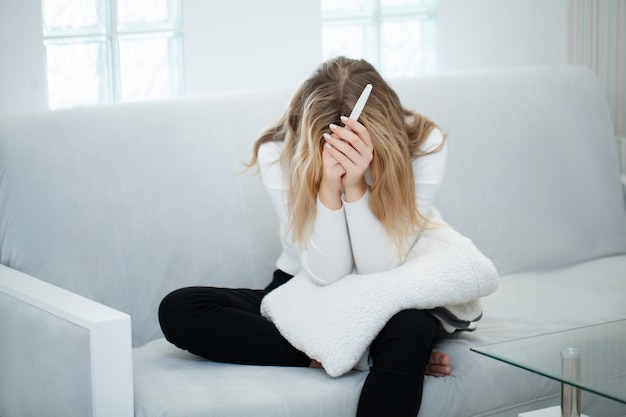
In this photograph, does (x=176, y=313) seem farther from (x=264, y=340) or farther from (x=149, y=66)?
(x=149, y=66)

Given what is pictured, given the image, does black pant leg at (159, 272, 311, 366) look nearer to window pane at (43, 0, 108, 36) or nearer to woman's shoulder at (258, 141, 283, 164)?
woman's shoulder at (258, 141, 283, 164)

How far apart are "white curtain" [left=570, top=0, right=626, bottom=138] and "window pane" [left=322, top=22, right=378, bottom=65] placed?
679 millimetres

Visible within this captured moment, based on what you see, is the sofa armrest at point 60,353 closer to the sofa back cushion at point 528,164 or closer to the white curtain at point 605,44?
the sofa back cushion at point 528,164

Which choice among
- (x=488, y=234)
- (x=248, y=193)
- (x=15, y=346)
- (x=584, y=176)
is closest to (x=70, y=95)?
(x=248, y=193)

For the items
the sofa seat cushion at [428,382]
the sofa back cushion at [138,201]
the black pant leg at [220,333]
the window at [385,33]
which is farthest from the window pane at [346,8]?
the black pant leg at [220,333]

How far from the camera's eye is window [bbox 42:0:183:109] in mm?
2391

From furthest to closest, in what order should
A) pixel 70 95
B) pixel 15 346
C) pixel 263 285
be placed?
pixel 70 95
pixel 263 285
pixel 15 346

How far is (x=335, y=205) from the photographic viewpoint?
170 cm

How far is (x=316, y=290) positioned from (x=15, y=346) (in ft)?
1.83

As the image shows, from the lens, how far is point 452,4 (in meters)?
2.84

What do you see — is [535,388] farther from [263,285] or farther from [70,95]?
[70,95]

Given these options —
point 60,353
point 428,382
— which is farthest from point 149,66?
point 428,382

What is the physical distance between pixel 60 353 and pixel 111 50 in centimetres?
123

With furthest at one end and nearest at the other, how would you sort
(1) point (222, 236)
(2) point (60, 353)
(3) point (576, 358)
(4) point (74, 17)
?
(4) point (74, 17), (1) point (222, 236), (2) point (60, 353), (3) point (576, 358)
